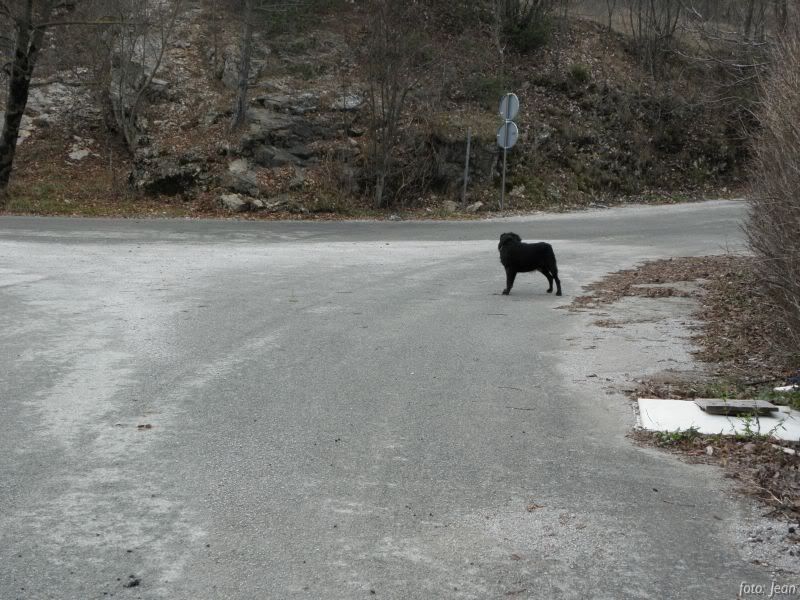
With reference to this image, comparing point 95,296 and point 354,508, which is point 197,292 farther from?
point 354,508

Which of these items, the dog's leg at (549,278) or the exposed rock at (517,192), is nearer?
the dog's leg at (549,278)

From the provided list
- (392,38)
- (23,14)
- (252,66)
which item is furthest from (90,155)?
(392,38)

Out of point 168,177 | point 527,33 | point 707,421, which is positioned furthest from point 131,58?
point 707,421

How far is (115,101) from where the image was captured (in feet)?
90.9

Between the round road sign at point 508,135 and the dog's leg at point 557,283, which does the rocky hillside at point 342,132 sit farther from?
the dog's leg at point 557,283

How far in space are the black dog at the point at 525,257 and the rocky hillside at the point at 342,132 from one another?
40.1 feet

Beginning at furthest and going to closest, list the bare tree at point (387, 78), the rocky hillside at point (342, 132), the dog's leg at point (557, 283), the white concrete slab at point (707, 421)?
the bare tree at point (387, 78)
the rocky hillside at point (342, 132)
the dog's leg at point (557, 283)
the white concrete slab at point (707, 421)

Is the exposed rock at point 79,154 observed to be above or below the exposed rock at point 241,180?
above

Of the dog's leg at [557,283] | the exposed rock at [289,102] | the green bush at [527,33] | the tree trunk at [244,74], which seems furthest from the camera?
the green bush at [527,33]

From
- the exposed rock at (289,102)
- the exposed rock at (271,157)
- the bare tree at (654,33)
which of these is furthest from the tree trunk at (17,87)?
the bare tree at (654,33)

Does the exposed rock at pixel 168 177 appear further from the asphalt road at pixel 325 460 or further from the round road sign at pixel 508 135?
the asphalt road at pixel 325 460

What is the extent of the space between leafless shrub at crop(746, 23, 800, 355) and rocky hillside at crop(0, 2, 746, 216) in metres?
16.1

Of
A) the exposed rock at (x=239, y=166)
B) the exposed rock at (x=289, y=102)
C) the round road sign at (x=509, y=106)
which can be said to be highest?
the exposed rock at (x=289, y=102)

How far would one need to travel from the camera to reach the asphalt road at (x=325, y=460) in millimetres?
4055
